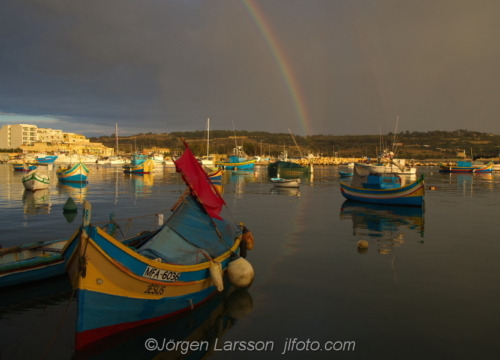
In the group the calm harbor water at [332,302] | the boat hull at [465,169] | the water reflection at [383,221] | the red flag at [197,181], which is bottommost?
the calm harbor water at [332,302]

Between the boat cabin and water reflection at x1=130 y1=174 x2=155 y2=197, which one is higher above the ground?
the boat cabin

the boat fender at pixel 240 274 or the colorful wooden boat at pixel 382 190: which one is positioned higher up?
the colorful wooden boat at pixel 382 190

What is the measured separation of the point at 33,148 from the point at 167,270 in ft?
675

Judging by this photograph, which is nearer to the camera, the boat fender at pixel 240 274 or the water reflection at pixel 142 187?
the boat fender at pixel 240 274

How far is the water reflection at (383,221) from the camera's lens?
2235cm

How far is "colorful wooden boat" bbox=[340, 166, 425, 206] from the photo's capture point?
3459cm

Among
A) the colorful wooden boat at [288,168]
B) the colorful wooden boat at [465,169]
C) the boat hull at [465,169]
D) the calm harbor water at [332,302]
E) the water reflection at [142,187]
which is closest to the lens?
the calm harbor water at [332,302]

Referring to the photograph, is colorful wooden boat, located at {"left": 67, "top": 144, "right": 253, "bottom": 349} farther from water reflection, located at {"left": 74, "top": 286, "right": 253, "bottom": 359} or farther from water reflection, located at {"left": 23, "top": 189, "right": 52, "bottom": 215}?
water reflection, located at {"left": 23, "top": 189, "right": 52, "bottom": 215}

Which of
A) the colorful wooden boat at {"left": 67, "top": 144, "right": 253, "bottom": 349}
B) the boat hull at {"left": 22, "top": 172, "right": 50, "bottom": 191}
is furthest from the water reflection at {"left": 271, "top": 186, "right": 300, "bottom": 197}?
the colorful wooden boat at {"left": 67, "top": 144, "right": 253, "bottom": 349}

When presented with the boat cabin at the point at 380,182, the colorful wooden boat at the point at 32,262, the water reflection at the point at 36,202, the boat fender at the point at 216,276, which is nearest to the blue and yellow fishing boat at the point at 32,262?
the colorful wooden boat at the point at 32,262

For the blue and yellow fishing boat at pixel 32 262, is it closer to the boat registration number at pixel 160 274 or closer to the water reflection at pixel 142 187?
the boat registration number at pixel 160 274

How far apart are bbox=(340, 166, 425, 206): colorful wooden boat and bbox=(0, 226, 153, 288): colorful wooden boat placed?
84.0 feet

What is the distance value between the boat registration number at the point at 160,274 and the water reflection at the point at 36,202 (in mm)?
23682

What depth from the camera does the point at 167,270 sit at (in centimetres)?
1057
